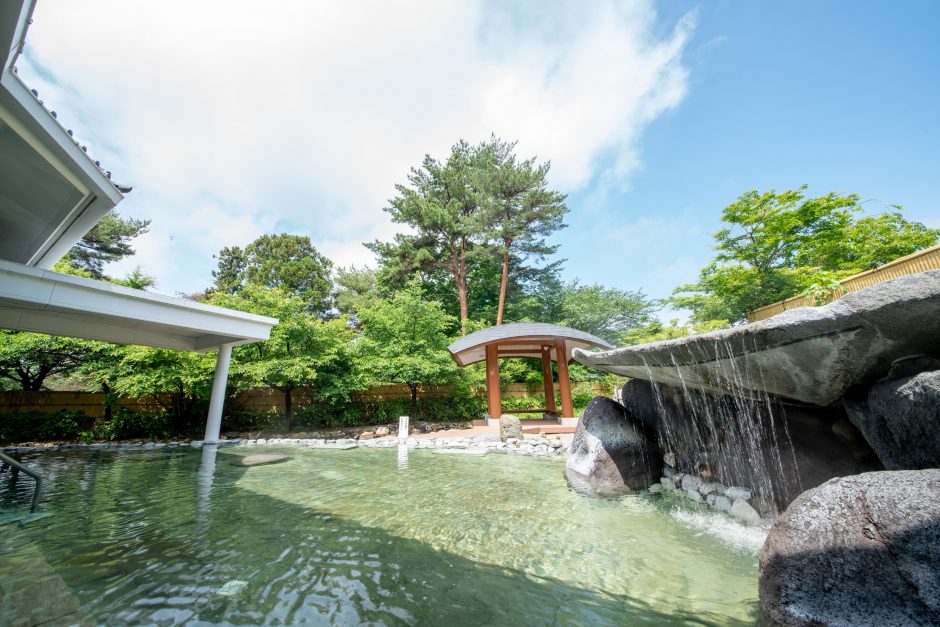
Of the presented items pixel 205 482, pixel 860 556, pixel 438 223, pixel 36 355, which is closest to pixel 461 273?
pixel 438 223

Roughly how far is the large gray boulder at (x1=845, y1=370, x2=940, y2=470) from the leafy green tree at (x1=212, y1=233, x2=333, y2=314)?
99.8 ft

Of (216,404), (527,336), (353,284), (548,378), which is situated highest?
(353,284)

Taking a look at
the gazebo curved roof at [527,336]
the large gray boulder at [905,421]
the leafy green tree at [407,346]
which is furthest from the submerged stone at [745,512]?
the leafy green tree at [407,346]

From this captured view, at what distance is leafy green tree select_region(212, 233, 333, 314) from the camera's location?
95.6 feet

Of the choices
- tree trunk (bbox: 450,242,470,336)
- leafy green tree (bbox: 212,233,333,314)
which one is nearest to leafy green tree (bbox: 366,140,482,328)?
tree trunk (bbox: 450,242,470,336)

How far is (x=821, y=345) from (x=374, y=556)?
3.92 metres

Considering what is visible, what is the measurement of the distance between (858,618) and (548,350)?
43.9ft

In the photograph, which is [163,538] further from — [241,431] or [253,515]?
[241,431]

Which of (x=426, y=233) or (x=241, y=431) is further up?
(x=426, y=233)

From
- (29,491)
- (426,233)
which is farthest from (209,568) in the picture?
(426,233)

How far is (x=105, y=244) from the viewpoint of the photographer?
21.3 meters

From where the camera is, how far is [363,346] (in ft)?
46.8

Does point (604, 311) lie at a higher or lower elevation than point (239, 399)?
higher

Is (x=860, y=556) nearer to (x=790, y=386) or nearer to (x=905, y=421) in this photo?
(x=905, y=421)
